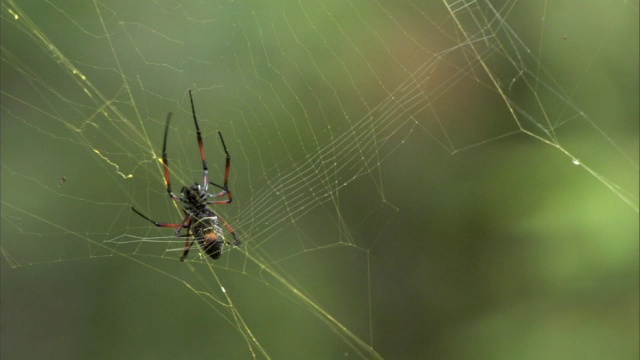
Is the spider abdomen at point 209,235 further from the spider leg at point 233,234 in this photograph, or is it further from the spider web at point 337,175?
the spider web at point 337,175

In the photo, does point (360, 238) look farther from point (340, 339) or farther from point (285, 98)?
point (285, 98)

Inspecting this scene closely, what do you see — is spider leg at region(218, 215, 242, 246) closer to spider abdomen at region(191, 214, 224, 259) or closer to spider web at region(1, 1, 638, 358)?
spider abdomen at region(191, 214, 224, 259)

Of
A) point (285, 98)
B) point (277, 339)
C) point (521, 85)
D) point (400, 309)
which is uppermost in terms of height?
point (285, 98)

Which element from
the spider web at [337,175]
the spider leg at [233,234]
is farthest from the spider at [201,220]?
the spider web at [337,175]

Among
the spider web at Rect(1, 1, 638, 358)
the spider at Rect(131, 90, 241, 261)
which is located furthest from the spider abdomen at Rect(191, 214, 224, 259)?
the spider web at Rect(1, 1, 638, 358)

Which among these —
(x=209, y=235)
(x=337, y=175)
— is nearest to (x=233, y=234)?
(x=209, y=235)

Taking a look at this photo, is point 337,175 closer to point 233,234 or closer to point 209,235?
point 233,234

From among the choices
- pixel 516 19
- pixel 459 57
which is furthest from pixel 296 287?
pixel 516 19

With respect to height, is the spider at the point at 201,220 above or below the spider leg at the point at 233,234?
above
